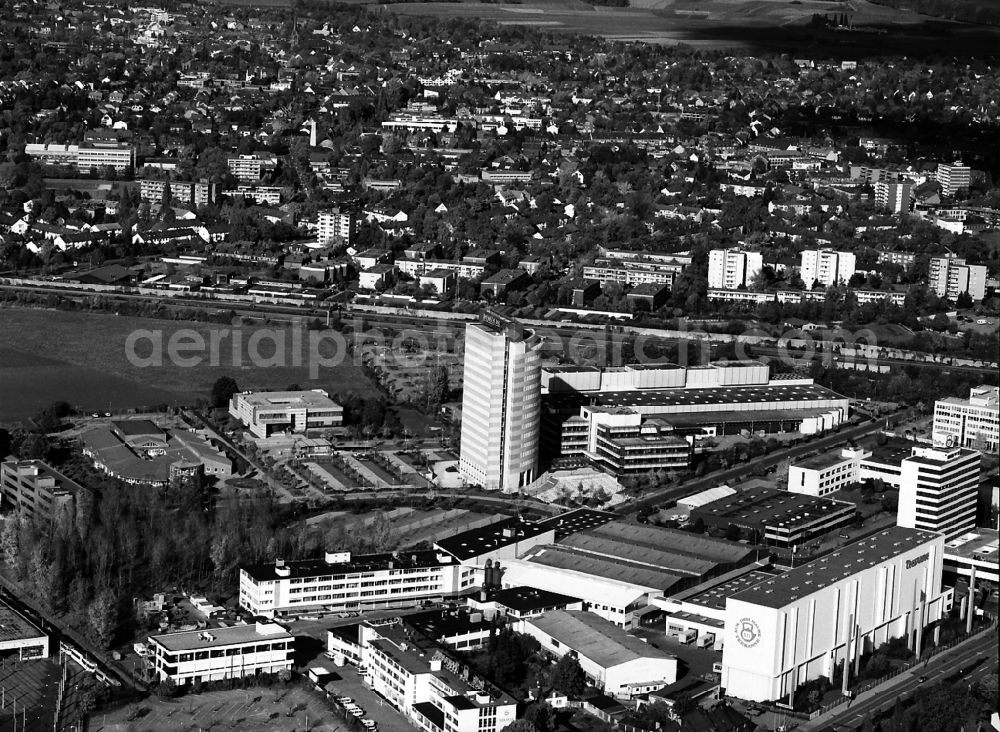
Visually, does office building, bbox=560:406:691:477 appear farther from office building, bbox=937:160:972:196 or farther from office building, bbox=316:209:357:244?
office building, bbox=937:160:972:196

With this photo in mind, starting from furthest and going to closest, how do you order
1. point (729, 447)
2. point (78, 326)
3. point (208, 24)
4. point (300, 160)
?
point (208, 24)
point (300, 160)
point (78, 326)
point (729, 447)

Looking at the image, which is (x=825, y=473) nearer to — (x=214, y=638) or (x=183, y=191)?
(x=214, y=638)

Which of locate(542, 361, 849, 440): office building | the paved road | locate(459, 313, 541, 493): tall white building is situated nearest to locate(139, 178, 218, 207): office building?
locate(542, 361, 849, 440): office building

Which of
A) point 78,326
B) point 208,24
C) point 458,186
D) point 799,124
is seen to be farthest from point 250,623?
point 208,24

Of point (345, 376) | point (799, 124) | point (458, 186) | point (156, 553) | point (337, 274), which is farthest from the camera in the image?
point (799, 124)

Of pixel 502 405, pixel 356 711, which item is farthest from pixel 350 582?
pixel 502 405

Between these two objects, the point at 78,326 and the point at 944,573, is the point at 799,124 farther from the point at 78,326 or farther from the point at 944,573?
the point at 944,573
